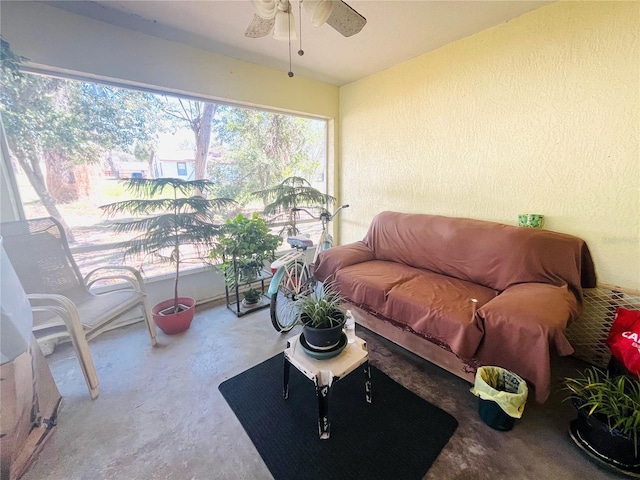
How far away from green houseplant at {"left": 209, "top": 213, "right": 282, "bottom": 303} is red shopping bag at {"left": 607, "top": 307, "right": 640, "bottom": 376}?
241 cm

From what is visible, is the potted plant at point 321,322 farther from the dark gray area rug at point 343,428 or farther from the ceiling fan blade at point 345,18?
the ceiling fan blade at point 345,18

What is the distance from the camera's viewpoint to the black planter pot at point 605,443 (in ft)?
3.65

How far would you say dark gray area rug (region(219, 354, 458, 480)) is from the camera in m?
1.20

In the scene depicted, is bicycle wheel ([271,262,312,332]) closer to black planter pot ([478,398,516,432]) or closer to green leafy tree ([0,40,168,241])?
black planter pot ([478,398,516,432])

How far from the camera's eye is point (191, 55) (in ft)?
7.55

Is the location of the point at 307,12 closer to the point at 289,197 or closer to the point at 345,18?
the point at 345,18

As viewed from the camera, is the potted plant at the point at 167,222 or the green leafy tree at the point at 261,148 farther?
the green leafy tree at the point at 261,148

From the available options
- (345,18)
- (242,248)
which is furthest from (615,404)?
(242,248)

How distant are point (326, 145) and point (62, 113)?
Answer: 8.55 feet

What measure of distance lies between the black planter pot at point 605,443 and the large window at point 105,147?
2.96 meters

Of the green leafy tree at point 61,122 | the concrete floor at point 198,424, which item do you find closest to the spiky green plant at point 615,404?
the concrete floor at point 198,424

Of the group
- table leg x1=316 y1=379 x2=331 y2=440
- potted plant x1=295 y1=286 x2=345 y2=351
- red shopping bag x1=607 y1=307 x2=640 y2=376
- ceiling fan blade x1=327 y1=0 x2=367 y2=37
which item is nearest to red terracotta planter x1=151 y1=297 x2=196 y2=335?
potted plant x1=295 y1=286 x2=345 y2=351

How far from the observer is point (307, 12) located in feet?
4.37

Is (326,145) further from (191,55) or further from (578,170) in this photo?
(578,170)
